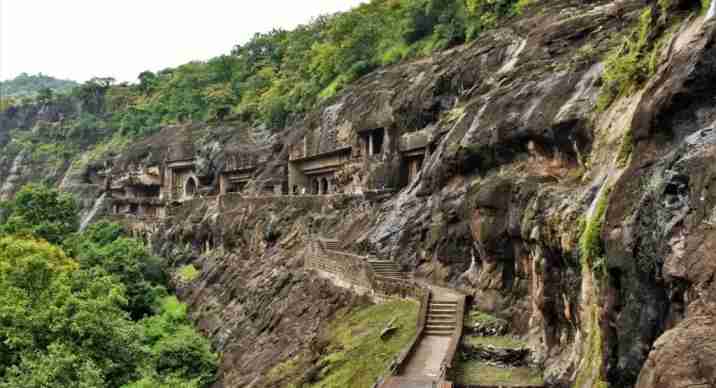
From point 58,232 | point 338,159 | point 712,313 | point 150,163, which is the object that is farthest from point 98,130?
point 712,313

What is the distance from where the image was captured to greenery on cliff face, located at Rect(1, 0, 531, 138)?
41.1 m

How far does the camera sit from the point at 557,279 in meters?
13.7

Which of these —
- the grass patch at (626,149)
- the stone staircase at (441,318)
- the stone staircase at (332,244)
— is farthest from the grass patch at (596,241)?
the stone staircase at (332,244)

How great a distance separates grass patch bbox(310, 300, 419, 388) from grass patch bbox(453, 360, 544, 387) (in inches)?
82.5

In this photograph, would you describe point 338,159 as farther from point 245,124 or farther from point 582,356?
point 582,356

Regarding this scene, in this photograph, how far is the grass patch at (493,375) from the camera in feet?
43.0

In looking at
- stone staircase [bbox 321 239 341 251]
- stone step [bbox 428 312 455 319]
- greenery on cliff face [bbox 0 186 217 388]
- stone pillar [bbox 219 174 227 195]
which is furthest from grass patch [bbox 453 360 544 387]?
stone pillar [bbox 219 174 227 195]

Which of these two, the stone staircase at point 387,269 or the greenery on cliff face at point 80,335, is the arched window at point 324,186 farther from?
the stone staircase at point 387,269

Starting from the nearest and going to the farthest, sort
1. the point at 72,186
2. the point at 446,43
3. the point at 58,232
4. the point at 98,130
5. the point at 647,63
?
the point at 647,63
the point at 446,43
the point at 58,232
the point at 72,186
the point at 98,130

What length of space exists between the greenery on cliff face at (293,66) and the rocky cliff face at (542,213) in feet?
13.5

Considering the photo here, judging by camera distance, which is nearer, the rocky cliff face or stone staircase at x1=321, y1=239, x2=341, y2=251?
the rocky cliff face

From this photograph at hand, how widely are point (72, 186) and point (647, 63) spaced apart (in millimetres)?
72066

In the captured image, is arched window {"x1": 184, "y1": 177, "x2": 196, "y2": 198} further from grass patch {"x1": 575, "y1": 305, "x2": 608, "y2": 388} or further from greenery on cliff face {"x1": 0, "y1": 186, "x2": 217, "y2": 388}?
grass patch {"x1": 575, "y1": 305, "x2": 608, "y2": 388}

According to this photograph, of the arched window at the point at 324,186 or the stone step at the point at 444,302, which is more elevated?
the arched window at the point at 324,186
